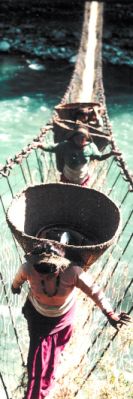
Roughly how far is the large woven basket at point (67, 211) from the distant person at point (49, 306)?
32cm

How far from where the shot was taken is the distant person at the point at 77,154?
120 inches

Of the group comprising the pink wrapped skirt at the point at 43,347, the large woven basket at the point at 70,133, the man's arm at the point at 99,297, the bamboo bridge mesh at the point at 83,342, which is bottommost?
the bamboo bridge mesh at the point at 83,342

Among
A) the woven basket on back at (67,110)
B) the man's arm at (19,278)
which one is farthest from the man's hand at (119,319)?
the woven basket on back at (67,110)

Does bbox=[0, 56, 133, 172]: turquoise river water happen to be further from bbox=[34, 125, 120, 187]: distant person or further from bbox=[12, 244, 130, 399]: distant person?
bbox=[12, 244, 130, 399]: distant person

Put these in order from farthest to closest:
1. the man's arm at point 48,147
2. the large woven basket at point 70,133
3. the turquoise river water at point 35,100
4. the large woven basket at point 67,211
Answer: the turquoise river water at point 35,100
the large woven basket at point 70,133
the man's arm at point 48,147
the large woven basket at point 67,211

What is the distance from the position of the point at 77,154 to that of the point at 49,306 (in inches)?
56.5

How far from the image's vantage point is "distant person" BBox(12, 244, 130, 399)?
67.6 inches

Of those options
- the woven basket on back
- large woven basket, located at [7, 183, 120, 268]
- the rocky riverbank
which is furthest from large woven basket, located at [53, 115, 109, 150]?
the rocky riverbank

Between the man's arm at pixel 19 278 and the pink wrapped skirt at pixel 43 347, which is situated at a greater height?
the man's arm at pixel 19 278

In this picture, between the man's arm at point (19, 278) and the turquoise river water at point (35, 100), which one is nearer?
the man's arm at point (19, 278)

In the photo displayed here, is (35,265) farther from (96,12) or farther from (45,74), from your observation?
(96,12)

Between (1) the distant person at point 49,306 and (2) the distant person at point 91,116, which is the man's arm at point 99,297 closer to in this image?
(1) the distant person at point 49,306

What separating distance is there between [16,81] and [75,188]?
6567 millimetres

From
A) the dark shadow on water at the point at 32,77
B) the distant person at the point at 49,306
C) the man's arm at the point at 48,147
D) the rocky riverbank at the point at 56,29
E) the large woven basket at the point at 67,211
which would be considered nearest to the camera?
the distant person at the point at 49,306
